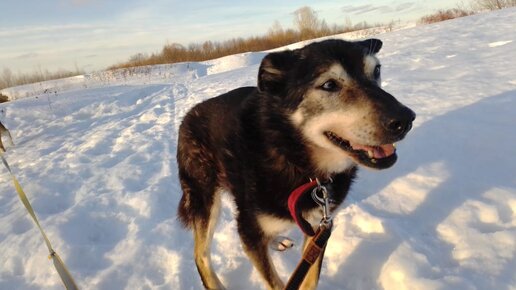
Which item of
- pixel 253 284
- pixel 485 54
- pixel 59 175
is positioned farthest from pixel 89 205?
pixel 485 54

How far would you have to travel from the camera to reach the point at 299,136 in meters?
2.58

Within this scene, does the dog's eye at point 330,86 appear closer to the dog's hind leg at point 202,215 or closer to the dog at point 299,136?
the dog at point 299,136

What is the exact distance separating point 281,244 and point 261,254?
2.41ft

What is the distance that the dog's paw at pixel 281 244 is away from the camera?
3342 mm

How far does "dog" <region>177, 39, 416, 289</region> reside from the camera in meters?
2.26

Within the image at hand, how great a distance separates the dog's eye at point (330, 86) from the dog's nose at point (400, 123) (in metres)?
0.46

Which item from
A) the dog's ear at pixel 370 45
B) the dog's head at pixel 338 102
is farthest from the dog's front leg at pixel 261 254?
the dog's ear at pixel 370 45

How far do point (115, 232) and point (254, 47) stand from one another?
38.3 metres

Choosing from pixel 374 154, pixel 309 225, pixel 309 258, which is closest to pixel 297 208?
pixel 309 225

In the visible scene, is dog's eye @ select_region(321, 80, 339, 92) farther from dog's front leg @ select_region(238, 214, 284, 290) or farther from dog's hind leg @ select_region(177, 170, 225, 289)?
dog's hind leg @ select_region(177, 170, 225, 289)

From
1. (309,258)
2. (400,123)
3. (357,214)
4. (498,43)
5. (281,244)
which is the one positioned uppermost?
(400,123)

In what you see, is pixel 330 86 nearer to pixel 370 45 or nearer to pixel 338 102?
pixel 338 102

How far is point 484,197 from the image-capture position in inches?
130

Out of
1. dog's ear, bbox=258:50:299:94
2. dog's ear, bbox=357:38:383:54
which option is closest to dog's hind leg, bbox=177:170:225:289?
dog's ear, bbox=258:50:299:94
